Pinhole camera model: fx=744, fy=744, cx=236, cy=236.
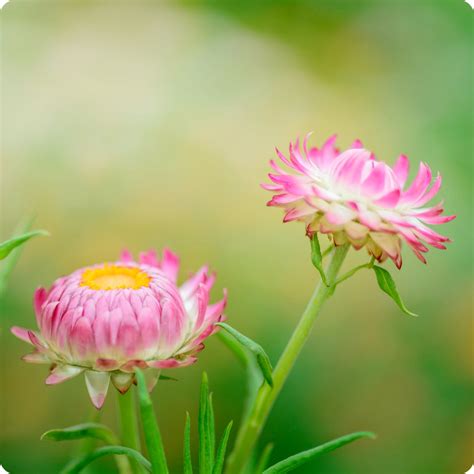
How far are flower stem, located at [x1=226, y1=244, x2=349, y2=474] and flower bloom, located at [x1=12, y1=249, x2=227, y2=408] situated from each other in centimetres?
7

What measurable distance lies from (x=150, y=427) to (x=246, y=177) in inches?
49.9

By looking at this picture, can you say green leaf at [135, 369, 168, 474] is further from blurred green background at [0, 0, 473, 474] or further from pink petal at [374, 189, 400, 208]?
blurred green background at [0, 0, 473, 474]

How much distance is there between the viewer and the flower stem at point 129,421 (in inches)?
25.8

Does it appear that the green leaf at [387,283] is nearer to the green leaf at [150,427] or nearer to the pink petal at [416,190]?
the pink petal at [416,190]

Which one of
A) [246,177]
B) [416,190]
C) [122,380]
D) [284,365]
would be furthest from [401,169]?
[246,177]

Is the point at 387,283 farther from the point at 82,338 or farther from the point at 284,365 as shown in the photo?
the point at 82,338

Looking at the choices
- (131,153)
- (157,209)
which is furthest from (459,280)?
(131,153)

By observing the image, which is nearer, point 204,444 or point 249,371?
point 204,444

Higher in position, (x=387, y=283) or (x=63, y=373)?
(x=387, y=283)

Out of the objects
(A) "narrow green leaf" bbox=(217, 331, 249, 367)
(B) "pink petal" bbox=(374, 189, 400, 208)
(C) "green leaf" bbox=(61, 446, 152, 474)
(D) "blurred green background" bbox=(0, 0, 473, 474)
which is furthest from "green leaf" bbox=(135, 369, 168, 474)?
(D) "blurred green background" bbox=(0, 0, 473, 474)

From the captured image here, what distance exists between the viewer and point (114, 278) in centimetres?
68

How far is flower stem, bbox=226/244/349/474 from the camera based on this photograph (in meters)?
0.67

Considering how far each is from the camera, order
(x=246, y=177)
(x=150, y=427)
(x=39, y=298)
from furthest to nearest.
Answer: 1. (x=246, y=177)
2. (x=39, y=298)
3. (x=150, y=427)

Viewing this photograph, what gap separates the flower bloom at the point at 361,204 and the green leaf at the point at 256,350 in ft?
0.36
